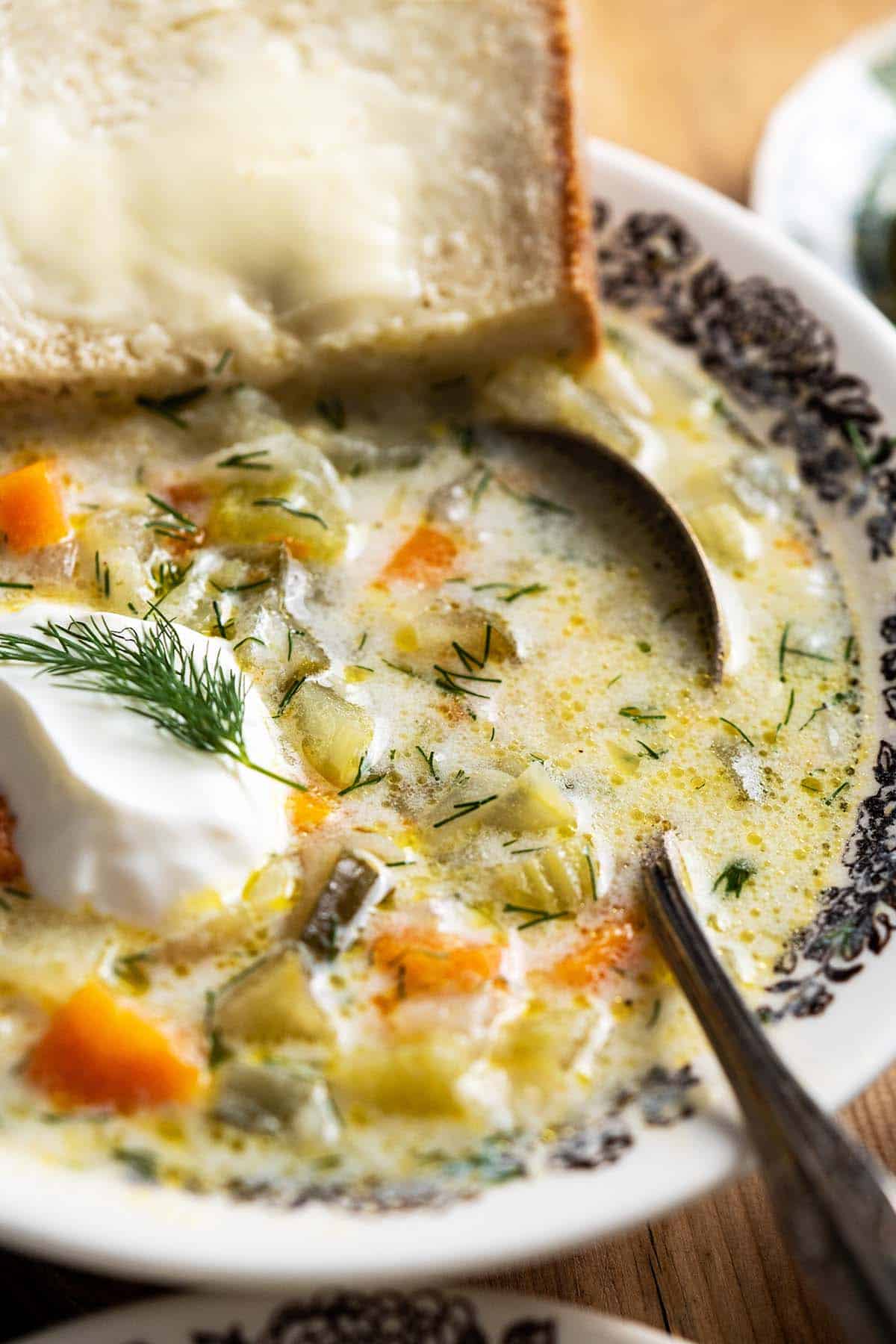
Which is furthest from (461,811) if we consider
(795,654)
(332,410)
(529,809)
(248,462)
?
(332,410)

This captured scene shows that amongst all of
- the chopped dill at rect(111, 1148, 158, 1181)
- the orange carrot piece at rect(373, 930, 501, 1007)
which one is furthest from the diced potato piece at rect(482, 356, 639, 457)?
the chopped dill at rect(111, 1148, 158, 1181)

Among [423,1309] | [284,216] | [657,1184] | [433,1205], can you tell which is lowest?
[423,1309]

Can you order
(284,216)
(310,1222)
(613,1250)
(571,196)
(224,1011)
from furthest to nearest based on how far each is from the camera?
(571,196)
(284,216)
(613,1250)
(224,1011)
(310,1222)

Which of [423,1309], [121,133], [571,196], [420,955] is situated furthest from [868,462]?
[423,1309]

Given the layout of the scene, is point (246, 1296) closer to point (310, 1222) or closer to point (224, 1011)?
point (310, 1222)

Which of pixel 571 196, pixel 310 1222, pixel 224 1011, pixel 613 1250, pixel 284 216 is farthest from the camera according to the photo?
pixel 571 196

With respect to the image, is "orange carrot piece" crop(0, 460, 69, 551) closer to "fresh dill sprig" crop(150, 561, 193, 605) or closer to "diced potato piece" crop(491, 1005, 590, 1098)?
"fresh dill sprig" crop(150, 561, 193, 605)

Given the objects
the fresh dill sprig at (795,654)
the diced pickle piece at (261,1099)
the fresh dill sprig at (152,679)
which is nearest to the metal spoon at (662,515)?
the fresh dill sprig at (795,654)
